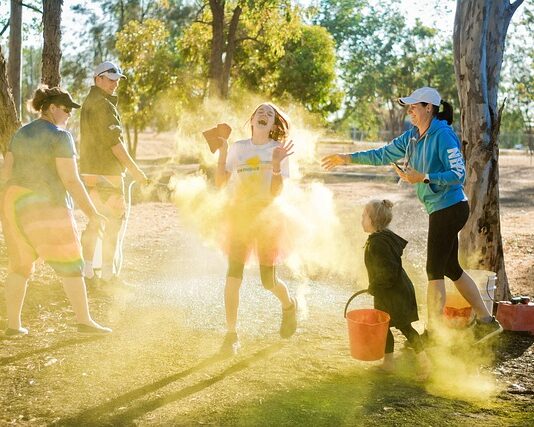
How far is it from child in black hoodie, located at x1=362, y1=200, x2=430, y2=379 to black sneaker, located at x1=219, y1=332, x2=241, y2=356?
3.77ft

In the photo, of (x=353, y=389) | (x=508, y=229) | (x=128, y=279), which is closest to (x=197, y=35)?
(x=508, y=229)

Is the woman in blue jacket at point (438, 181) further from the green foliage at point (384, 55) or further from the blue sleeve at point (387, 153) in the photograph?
the green foliage at point (384, 55)

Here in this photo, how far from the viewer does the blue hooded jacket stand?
203 inches

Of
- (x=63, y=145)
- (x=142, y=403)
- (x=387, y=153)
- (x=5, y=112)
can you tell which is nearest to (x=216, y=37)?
(x=5, y=112)

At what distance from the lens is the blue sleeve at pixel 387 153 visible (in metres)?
5.79

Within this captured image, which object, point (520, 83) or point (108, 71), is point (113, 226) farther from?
point (520, 83)

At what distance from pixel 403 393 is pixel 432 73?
211 ft

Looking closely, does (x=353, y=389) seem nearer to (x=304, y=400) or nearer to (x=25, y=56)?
(x=304, y=400)

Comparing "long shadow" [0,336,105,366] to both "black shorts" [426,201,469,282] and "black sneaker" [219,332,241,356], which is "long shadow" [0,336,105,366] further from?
"black shorts" [426,201,469,282]

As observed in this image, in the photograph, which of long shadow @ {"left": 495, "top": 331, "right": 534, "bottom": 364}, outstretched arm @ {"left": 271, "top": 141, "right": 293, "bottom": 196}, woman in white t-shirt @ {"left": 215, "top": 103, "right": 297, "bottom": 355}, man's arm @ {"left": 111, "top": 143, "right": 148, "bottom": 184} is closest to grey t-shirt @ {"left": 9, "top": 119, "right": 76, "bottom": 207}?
woman in white t-shirt @ {"left": 215, "top": 103, "right": 297, "bottom": 355}

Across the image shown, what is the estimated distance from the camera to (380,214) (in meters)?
5.11

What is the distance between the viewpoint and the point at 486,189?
6973mm

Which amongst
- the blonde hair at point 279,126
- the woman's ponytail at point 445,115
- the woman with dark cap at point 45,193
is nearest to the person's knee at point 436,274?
the woman's ponytail at point 445,115

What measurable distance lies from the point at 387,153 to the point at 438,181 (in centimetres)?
86
